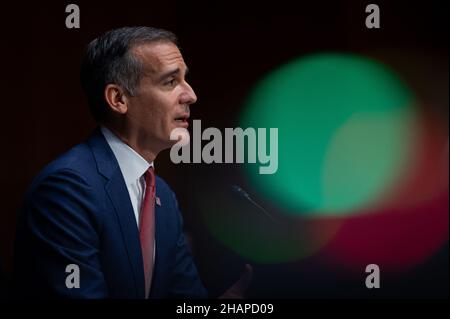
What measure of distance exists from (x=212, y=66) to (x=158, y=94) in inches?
13.7

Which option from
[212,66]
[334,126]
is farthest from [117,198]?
[334,126]

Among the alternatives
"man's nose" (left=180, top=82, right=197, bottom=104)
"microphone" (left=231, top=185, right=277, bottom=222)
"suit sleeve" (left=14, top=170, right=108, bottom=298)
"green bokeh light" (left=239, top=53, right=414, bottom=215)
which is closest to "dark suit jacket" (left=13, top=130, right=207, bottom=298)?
"suit sleeve" (left=14, top=170, right=108, bottom=298)

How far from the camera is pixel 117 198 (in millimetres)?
1519

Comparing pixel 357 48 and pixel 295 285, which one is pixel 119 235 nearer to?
pixel 295 285

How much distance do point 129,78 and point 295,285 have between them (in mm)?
820

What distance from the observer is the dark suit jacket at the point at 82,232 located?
144cm

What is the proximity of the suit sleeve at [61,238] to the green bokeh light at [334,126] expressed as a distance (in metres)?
0.63

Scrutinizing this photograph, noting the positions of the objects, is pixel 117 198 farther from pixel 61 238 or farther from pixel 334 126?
pixel 334 126

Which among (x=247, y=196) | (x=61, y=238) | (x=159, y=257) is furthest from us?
(x=247, y=196)

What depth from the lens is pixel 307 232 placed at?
1.94 metres

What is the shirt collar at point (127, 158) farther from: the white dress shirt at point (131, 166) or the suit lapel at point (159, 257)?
the suit lapel at point (159, 257)

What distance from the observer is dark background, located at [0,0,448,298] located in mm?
1799

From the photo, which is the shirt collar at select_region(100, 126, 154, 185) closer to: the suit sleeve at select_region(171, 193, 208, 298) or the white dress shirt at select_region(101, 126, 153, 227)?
the white dress shirt at select_region(101, 126, 153, 227)
